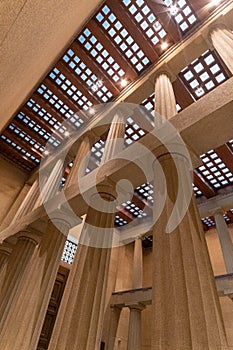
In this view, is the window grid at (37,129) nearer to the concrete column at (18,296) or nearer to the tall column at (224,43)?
the concrete column at (18,296)

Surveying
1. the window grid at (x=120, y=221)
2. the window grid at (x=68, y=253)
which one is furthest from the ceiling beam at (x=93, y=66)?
the window grid at (x=68, y=253)

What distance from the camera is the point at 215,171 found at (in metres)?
9.29

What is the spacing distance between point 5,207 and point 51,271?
5209 millimetres

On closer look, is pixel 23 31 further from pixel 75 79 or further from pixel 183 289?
pixel 75 79

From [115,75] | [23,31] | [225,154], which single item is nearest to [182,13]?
[115,75]

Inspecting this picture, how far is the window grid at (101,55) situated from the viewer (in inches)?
283

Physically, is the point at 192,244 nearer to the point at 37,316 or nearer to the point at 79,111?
the point at 37,316

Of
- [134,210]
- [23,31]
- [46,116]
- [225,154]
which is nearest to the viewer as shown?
[23,31]

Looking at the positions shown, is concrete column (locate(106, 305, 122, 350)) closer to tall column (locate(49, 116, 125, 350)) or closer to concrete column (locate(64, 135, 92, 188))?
concrete column (locate(64, 135, 92, 188))

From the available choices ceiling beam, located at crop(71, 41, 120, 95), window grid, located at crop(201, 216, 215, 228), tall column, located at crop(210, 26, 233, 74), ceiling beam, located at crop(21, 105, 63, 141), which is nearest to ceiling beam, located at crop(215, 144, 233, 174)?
window grid, located at crop(201, 216, 215, 228)

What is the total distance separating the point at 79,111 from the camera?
8719 millimetres

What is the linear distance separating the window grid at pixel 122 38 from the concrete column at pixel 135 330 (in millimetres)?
8679

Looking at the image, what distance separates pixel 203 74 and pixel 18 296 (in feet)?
24.9

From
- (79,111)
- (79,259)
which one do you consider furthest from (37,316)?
(79,111)
